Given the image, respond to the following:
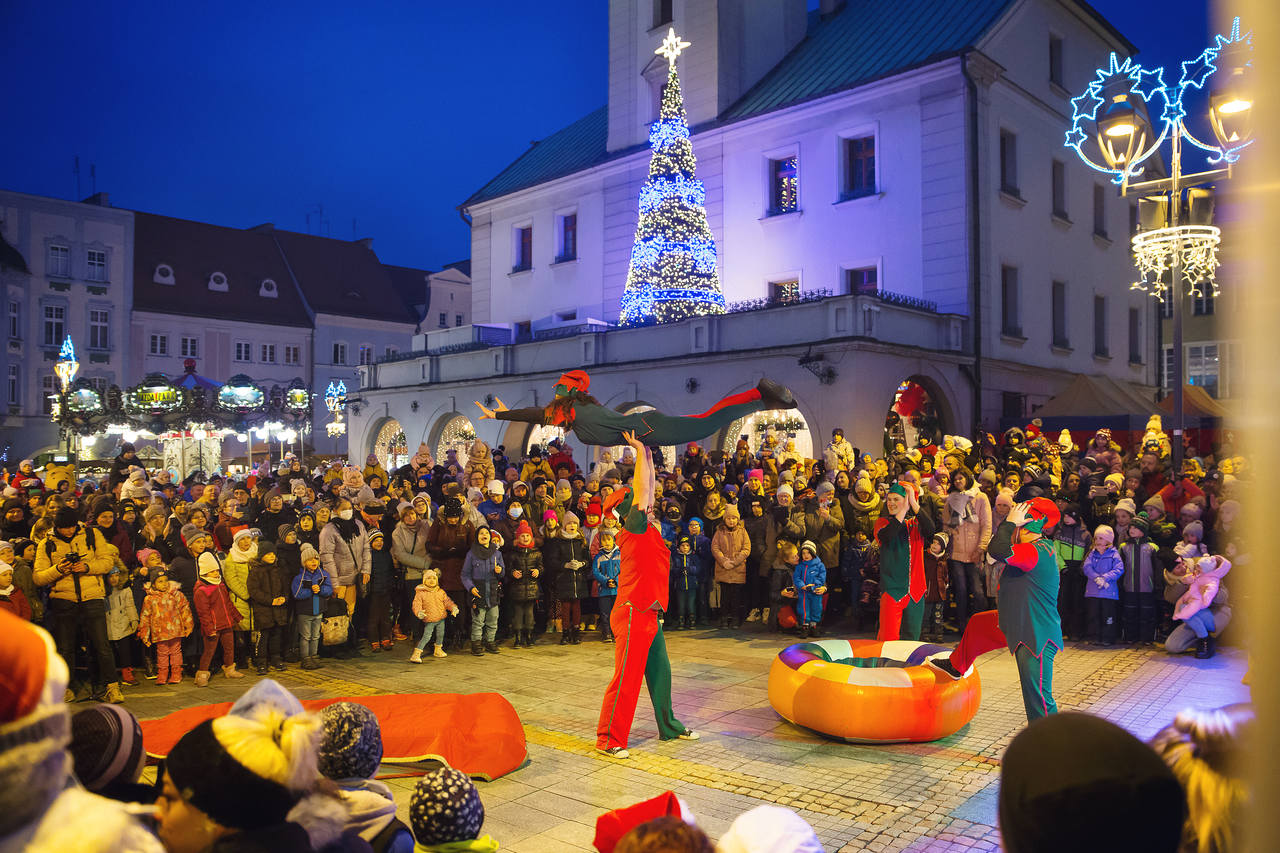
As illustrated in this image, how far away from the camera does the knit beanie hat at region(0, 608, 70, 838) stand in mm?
1628

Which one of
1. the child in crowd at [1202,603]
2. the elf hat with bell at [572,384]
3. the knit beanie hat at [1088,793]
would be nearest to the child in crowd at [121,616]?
the elf hat with bell at [572,384]

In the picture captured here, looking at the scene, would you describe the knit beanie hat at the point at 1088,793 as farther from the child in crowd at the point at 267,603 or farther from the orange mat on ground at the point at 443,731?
the child in crowd at the point at 267,603

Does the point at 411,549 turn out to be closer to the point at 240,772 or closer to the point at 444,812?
the point at 444,812

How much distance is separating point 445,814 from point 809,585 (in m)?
8.89

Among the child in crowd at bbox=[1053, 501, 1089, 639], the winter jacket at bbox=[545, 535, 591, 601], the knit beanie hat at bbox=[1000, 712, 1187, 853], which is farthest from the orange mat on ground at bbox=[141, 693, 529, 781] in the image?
the child in crowd at bbox=[1053, 501, 1089, 639]

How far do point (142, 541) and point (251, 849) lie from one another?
10.1 m

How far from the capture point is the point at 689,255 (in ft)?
77.2

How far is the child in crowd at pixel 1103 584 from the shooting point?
11094mm

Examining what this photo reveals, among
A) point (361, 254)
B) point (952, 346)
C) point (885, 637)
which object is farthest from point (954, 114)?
point (361, 254)

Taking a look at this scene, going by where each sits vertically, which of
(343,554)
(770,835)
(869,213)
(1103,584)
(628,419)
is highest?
(869,213)

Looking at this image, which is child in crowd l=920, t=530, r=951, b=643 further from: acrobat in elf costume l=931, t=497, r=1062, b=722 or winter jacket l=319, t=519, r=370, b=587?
winter jacket l=319, t=519, r=370, b=587

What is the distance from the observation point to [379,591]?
1152 centimetres

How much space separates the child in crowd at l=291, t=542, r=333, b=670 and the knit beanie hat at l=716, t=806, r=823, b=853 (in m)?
8.81

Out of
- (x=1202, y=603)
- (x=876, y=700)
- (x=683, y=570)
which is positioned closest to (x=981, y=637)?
(x=876, y=700)
